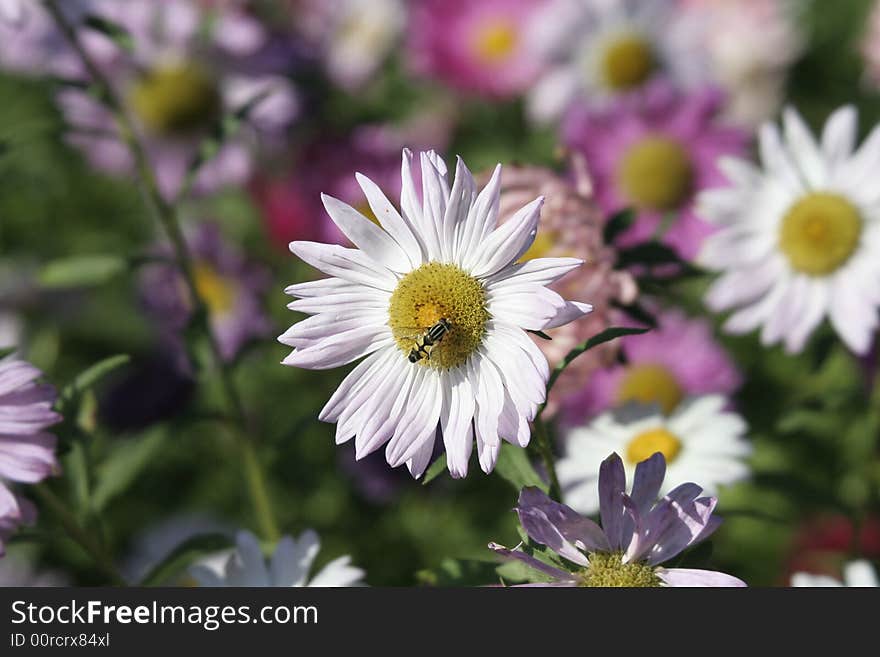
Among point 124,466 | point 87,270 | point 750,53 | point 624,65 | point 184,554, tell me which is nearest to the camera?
point 184,554

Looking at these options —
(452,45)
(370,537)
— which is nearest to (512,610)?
(370,537)

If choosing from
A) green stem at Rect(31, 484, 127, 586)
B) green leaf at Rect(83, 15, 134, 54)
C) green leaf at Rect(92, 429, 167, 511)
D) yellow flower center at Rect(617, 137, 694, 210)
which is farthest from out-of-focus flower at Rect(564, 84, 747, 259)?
green stem at Rect(31, 484, 127, 586)

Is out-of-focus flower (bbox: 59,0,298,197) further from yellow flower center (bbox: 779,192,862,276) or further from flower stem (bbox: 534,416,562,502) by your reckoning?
flower stem (bbox: 534,416,562,502)

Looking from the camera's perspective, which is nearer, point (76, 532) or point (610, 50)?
point (76, 532)

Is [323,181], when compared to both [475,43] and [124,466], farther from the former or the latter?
[124,466]

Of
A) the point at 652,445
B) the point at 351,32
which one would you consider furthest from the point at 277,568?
the point at 351,32

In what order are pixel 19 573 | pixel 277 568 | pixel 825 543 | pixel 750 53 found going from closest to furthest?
pixel 277 568 < pixel 825 543 < pixel 19 573 < pixel 750 53

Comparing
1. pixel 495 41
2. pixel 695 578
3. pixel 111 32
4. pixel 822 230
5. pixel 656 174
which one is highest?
pixel 495 41
